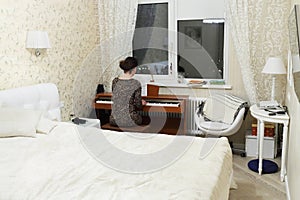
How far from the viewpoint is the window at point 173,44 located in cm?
447

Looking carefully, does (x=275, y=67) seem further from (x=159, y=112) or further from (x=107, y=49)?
(x=107, y=49)

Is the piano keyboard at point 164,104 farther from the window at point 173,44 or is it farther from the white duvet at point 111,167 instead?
the white duvet at point 111,167

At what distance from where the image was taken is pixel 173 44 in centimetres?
468

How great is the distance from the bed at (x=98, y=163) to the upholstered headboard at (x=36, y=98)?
0.04ft

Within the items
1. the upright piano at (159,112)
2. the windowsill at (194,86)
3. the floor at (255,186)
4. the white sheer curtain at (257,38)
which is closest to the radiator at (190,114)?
the upright piano at (159,112)

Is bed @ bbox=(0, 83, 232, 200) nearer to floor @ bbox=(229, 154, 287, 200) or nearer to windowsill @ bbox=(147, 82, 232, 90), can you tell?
floor @ bbox=(229, 154, 287, 200)

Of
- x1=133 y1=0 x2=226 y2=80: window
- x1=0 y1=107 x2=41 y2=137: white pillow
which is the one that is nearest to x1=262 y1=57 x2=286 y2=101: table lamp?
x1=133 y1=0 x2=226 y2=80: window

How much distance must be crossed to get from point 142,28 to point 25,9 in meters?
1.94

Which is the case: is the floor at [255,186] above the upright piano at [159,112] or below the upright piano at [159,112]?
below

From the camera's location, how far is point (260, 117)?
334 cm

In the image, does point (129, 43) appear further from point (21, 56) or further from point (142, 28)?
point (21, 56)

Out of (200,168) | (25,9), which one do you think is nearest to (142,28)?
(25,9)

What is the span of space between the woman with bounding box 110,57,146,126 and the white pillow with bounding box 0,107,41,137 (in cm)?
108

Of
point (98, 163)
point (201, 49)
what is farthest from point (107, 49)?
point (98, 163)
